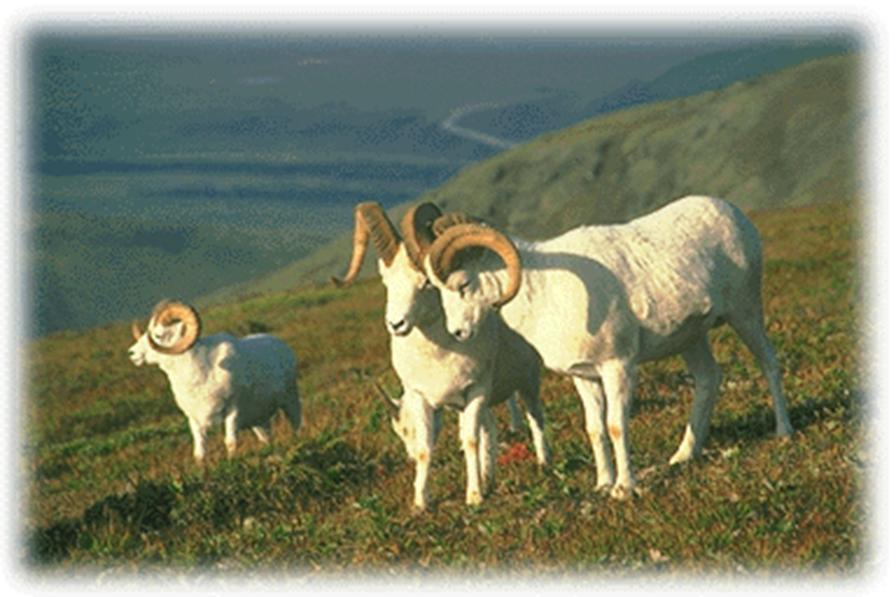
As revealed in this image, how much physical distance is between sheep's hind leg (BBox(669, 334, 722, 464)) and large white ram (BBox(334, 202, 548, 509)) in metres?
1.81

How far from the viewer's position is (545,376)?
19.2 metres

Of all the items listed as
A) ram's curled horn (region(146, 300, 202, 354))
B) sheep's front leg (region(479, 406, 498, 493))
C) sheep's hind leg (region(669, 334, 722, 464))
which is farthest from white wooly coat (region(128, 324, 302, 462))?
sheep's hind leg (region(669, 334, 722, 464))

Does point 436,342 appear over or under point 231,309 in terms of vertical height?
under

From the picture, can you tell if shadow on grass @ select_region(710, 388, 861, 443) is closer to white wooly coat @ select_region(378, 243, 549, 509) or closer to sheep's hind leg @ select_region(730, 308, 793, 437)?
sheep's hind leg @ select_region(730, 308, 793, 437)

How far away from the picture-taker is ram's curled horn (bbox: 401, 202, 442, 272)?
1131 cm

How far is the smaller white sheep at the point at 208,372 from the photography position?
61.0 feet

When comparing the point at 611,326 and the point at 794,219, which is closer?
the point at 611,326

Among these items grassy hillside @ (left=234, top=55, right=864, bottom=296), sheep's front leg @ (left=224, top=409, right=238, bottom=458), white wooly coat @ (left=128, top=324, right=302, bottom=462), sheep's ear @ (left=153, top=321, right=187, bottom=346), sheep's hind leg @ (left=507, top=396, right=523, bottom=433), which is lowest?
sheep's hind leg @ (left=507, top=396, right=523, bottom=433)

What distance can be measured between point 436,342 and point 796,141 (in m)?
132

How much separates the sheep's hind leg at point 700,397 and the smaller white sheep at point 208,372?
7.72 metres

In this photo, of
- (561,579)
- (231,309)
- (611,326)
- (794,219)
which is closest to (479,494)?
(611,326)

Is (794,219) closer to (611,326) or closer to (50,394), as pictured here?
(50,394)

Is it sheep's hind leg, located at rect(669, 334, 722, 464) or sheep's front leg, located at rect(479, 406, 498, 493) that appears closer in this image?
sheep's hind leg, located at rect(669, 334, 722, 464)

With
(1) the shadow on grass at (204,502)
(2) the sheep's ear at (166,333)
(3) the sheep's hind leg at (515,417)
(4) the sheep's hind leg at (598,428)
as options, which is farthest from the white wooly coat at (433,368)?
(2) the sheep's ear at (166,333)
